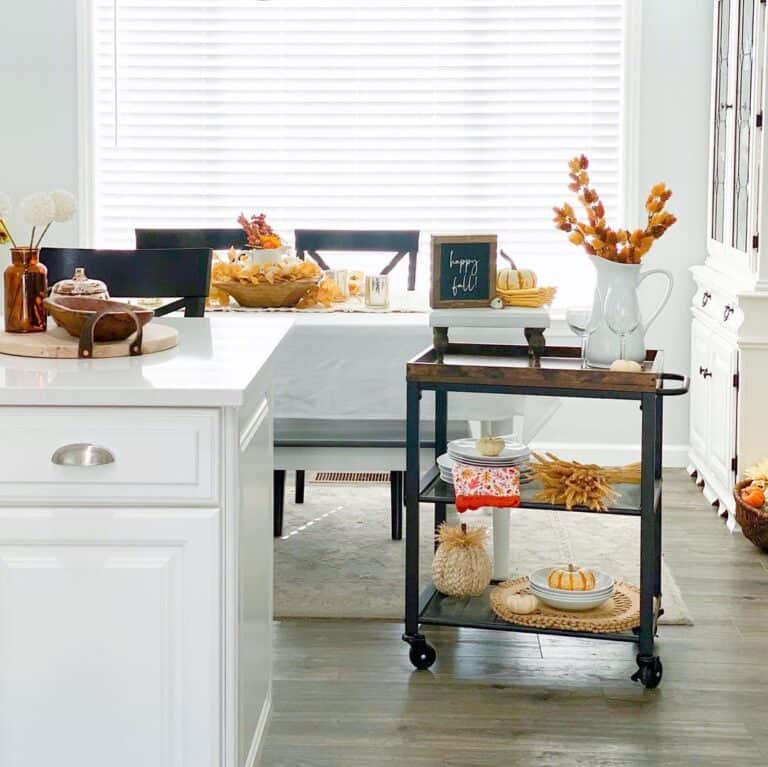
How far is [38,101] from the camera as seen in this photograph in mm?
5605

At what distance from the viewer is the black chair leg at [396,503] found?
Answer: 13.8 ft

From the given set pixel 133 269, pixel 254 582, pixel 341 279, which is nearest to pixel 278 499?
pixel 341 279

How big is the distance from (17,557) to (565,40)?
4153 millimetres

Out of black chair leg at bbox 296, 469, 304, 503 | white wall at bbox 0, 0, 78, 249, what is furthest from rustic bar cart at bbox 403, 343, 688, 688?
white wall at bbox 0, 0, 78, 249

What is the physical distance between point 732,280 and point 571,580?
189 cm

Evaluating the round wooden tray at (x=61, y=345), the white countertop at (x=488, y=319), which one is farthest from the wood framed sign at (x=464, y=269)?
the round wooden tray at (x=61, y=345)

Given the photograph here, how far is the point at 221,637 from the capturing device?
1.98m

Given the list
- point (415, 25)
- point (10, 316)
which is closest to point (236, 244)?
point (415, 25)

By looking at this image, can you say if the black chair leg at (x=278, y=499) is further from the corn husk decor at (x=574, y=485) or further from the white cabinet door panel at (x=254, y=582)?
the white cabinet door panel at (x=254, y=582)

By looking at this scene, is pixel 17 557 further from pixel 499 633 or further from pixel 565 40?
pixel 565 40

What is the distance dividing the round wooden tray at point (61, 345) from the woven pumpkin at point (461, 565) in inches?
46.8

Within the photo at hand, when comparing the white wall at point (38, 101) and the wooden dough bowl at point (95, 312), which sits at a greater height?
the white wall at point (38, 101)

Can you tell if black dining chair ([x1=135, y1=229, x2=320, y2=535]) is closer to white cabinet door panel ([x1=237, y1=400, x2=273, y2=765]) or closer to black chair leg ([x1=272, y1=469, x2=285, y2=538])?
black chair leg ([x1=272, y1=469, x2=285, y2=538])

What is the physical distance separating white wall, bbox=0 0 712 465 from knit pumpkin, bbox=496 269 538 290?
6.56 feet
